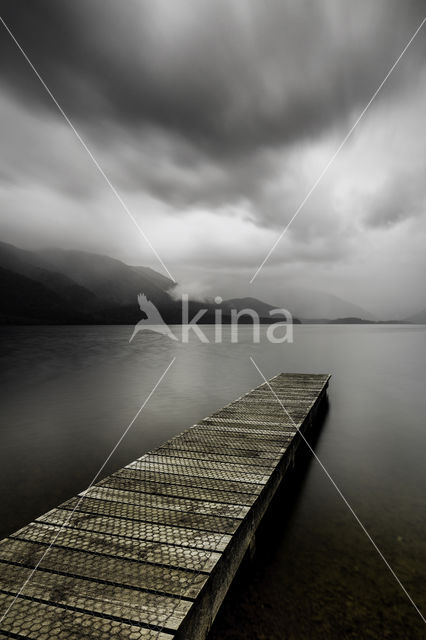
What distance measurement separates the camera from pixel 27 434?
351 inches

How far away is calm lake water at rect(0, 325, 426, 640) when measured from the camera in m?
3.35

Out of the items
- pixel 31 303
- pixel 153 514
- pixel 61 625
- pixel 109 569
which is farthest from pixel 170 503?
pixel 31 303

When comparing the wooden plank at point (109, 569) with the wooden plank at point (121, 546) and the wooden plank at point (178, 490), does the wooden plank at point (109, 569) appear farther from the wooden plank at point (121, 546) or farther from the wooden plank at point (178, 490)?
the wooden plank at point (178, 490)

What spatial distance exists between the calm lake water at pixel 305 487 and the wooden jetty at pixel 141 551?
0.65 meters

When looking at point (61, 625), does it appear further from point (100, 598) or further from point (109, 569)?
point (109, 569)

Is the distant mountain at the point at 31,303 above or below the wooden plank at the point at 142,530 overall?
above

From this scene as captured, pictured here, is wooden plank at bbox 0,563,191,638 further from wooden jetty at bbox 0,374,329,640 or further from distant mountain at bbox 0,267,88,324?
distant mountain at bbox 0,267,88,324

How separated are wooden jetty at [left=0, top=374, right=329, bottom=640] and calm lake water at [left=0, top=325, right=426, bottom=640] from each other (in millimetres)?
651

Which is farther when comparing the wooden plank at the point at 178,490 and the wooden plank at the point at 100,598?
the wooden plank at the point at 178,490

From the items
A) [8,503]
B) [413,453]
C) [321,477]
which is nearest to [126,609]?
[8,503]

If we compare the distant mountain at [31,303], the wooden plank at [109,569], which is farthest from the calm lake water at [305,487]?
the distant mountain at [31,303]

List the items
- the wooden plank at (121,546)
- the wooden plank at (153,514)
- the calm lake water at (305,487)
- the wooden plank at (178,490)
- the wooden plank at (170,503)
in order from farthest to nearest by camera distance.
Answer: the wooden plank at (178,490), the wooden plank at (170,503), the calm lake water at (305,487), the wooden plank at (153,514), the wooden plank at (121,546)

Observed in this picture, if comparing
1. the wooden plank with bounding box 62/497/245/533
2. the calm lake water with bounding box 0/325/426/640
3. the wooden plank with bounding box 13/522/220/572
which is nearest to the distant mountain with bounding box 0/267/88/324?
the calm lake water with bounding box 0/325/426/640

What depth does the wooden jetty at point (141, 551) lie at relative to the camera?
2.20m
